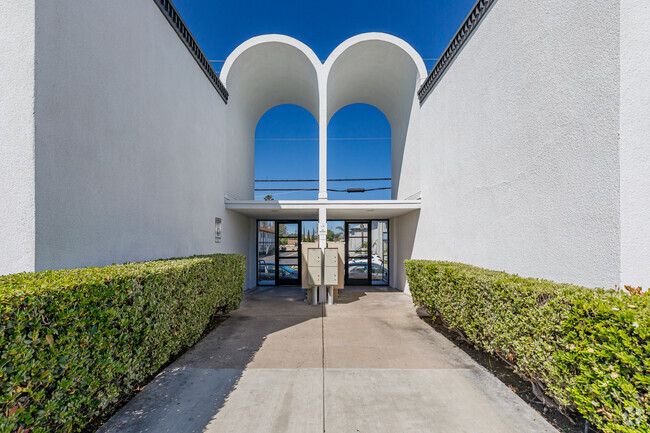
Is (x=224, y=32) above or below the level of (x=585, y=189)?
above

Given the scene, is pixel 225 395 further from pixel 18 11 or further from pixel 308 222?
pixel 308 222

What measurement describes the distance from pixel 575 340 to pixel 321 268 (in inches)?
212

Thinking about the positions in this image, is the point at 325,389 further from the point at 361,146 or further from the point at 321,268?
the point at 361,146

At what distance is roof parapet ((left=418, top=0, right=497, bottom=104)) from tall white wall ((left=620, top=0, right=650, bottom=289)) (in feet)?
8.37

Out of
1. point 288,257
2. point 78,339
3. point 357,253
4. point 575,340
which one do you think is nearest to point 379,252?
point 357,253

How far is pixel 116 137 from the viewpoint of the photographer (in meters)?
3.54

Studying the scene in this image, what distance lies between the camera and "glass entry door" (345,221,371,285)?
33.9 ft

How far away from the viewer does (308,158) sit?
38.9 ft

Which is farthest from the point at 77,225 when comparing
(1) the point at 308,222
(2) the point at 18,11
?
(1) the point at 308,222

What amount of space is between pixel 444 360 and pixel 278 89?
29.1 ft

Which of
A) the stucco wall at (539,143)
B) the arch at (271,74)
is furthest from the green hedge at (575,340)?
the arch at (271,74)

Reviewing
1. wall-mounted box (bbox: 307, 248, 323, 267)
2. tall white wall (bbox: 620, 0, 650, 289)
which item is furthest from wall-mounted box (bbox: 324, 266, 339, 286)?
tall white wall (bbox: 620, 0, 650, 289)

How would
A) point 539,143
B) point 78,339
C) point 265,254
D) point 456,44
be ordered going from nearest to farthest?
1. point 78,339
2. point 539,143
3. point 456,44
4. point 265,254

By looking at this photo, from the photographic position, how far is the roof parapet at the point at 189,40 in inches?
189
